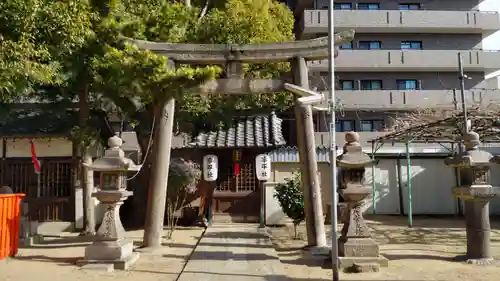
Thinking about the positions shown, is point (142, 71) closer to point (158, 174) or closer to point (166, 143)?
point (166, 143)

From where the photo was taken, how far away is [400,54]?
2748 centimetres

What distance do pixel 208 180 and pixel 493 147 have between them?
46.7ft

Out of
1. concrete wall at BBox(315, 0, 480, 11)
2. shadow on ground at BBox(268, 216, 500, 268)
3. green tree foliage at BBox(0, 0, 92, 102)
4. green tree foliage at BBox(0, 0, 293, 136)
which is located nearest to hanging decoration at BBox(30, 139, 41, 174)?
green tree foliage at BBox(0, 0, 293, 136)

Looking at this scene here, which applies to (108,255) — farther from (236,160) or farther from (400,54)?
(400,54)

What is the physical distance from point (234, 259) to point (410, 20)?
73.7ft

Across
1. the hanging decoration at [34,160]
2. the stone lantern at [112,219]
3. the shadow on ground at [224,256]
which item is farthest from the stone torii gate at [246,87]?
the hanging decoration at [34,160]

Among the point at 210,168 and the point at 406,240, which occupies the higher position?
the point at 210,168

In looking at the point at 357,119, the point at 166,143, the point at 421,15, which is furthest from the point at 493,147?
the point at 166,143

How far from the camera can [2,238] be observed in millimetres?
10398

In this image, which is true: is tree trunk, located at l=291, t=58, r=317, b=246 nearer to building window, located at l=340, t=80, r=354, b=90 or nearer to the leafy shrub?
the leafy shrub

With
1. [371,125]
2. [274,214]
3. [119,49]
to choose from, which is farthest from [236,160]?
[371,125]

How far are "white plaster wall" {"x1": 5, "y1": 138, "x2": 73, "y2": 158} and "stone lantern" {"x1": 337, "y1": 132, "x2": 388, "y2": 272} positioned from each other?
11.3 m

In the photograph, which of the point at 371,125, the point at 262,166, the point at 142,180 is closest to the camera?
the point at 142,180

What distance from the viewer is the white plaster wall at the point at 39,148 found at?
16.9 meters
